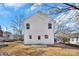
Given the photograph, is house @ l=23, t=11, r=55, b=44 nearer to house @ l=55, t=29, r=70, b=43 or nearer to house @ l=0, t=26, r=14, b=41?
house @ l=55, t=29, r=70, b=43

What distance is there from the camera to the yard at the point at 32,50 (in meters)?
2.89

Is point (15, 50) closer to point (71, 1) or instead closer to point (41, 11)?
point (41, 11)

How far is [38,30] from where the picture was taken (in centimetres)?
292

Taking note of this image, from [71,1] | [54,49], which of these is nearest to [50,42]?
[54,49]

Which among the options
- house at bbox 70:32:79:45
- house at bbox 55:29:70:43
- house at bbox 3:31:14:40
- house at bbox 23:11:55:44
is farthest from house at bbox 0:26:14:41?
house at bbox 70:32:79:45

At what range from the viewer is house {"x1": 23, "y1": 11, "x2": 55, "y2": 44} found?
9.56 ft

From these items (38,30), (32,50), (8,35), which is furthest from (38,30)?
(8,35)

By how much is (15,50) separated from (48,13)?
53 cm

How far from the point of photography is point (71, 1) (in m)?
2.88

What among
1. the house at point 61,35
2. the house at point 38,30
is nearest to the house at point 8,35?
the house at point 38,30

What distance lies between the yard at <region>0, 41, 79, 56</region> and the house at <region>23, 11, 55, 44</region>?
7 centimetres

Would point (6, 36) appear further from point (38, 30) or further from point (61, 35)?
point (61, 35)

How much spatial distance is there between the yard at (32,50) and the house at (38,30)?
0.07 meters

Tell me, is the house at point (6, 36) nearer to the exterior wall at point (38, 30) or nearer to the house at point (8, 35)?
the house at point (8, 35)
